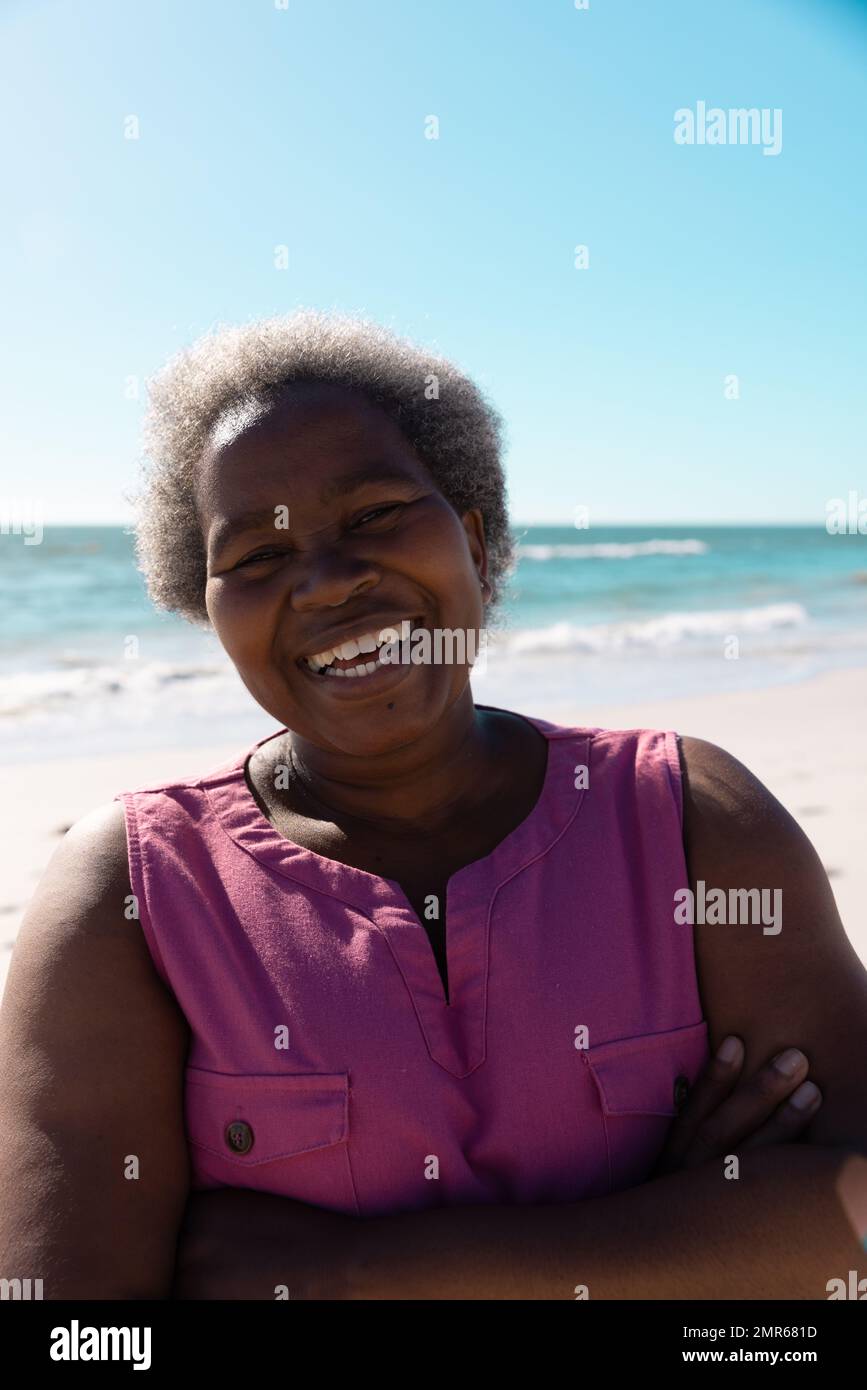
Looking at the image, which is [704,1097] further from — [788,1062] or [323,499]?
[323,499]

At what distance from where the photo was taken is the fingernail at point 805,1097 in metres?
1.65

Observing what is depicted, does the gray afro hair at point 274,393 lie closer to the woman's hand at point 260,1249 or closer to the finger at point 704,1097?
the finger at point 704,1097

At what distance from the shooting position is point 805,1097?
5.44 ft

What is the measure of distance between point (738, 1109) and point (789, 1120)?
2.9 inches

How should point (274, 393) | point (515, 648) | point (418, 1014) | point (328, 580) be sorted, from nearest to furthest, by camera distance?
point (418, 1014) < point (328, 580) < point (274, 393) < point (515, 648)

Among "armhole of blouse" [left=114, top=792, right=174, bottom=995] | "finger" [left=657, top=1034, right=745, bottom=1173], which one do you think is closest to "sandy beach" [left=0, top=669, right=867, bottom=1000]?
"armhole of blouse" [left=114, top=792, right=174, bottom=995]

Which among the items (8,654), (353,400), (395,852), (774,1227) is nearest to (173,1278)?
(395,852)

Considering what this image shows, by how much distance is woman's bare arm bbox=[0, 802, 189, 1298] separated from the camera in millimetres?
1468

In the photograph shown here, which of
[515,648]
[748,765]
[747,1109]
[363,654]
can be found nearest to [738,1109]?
[747,1109]

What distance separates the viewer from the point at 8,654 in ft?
47.0

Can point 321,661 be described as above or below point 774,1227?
above

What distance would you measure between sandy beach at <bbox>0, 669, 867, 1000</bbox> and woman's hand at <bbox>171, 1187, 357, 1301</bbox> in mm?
2368

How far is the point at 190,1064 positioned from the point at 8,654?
538 inches
